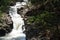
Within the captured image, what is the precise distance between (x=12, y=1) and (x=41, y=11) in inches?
324

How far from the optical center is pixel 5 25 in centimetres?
1644

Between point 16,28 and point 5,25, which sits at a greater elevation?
point 5,25

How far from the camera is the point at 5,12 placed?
18516mm

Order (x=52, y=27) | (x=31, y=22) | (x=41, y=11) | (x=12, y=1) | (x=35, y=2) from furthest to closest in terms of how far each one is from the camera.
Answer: (x=12, y=1) → (x=35, y=2) → (x=41, y=11) → (x=31, y=22) → (x=52, y=27)

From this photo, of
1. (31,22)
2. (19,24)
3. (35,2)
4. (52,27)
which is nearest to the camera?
(52,27)

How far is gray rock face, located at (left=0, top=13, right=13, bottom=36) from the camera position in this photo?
1625 centimetres

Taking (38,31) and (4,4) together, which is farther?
(4,4)

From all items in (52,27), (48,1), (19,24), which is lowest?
(19,24)

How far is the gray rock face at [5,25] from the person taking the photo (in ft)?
53.3

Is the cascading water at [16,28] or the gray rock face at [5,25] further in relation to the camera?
the gray rock face at [5,25]

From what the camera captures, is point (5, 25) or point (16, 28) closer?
point (5, 25)

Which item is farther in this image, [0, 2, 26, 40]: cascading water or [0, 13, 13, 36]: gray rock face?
[0, 13, 13, 36]: gray rock face

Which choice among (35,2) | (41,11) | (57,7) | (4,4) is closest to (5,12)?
(4,4)

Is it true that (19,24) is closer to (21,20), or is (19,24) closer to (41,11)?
(21,20)
